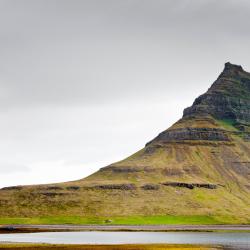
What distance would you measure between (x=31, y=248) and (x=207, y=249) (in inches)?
1496

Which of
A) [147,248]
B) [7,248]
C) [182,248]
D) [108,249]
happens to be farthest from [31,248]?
[182,248]

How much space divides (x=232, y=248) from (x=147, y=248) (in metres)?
20.8

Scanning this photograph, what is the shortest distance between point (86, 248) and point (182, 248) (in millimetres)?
21060

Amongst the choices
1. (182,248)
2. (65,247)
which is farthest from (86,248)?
(182,248)

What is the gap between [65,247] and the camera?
123 meters

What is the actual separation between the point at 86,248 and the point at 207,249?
2643 cm

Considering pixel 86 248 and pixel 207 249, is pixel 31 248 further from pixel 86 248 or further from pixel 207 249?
pixel 207 249

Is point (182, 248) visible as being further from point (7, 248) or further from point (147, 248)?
point (7, 248)

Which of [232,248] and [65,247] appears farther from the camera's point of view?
[232,248]

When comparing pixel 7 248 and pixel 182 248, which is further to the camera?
pixel 182 248

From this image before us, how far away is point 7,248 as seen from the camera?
118 meters

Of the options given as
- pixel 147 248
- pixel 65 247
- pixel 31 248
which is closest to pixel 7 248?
pixel 31 248

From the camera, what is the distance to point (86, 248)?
123625 millimetres

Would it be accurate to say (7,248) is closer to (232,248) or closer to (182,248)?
(182,248)
